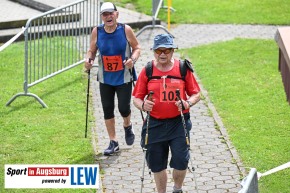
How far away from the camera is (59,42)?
17.8m

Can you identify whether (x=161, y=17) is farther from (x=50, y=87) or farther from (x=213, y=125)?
(x=213, y=125)

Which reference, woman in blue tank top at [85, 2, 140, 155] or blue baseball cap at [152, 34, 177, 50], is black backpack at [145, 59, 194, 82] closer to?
blue baseball cap at [152, 34, 177, 50]

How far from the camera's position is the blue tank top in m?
12.4

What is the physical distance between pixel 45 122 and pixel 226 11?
29.7ft

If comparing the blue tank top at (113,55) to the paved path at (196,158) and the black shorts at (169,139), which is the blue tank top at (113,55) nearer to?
the paved path at (196,158)

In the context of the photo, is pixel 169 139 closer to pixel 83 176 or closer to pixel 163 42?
pixel 163 42

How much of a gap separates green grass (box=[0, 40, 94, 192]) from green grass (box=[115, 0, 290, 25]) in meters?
5.00

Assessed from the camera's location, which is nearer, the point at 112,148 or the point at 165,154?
the point at 165,154

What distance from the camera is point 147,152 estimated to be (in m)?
10.6

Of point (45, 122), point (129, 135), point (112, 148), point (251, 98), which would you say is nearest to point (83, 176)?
point (112, 148)

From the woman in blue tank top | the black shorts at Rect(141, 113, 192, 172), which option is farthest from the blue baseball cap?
the woman in blue tank top

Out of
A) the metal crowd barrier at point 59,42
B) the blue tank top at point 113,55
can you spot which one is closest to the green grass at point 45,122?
the metal crowd barrier at point 59,42

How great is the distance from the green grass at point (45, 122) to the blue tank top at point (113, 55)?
1119 mm

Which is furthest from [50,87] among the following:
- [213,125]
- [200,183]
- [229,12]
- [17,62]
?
[229,12]
